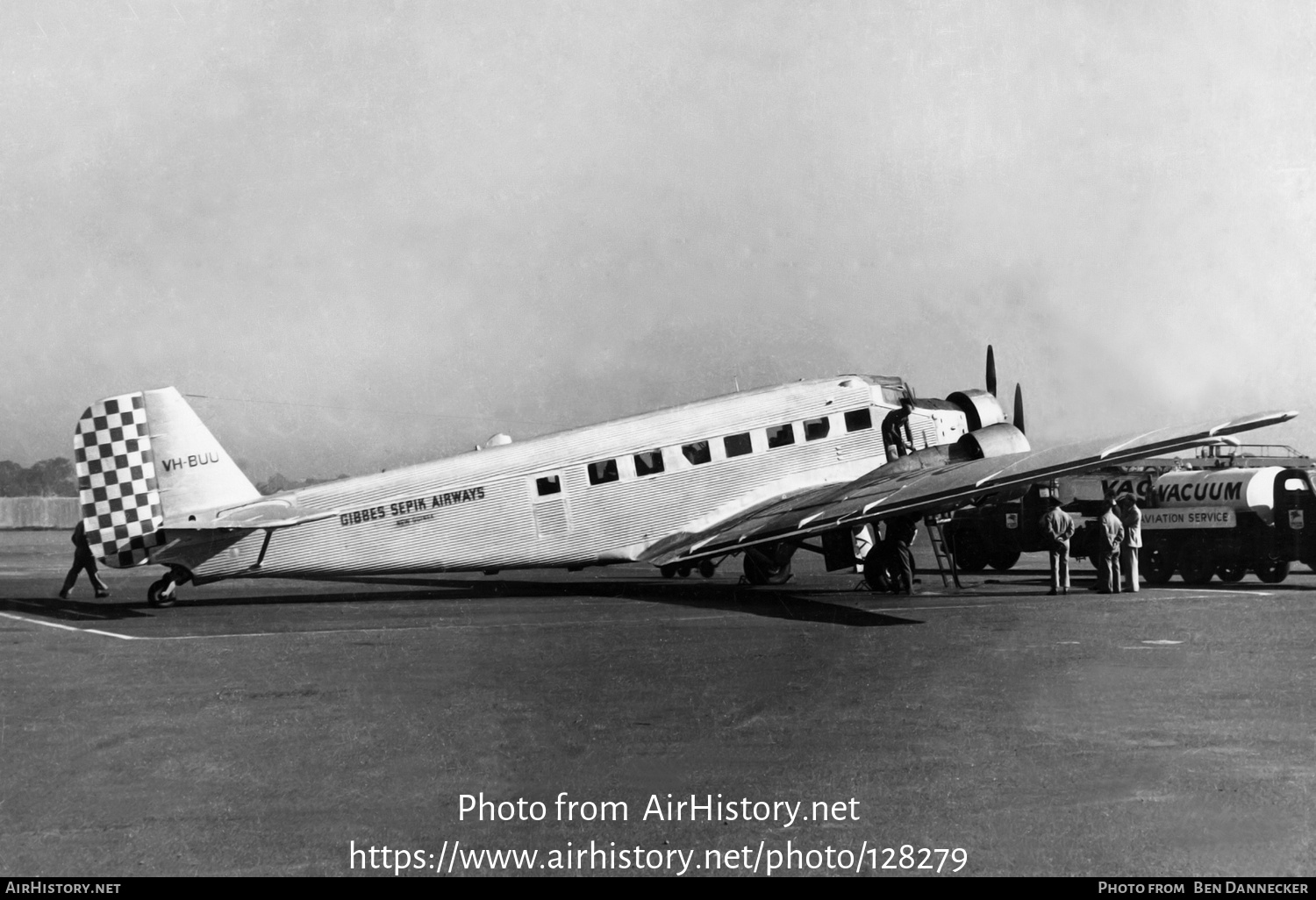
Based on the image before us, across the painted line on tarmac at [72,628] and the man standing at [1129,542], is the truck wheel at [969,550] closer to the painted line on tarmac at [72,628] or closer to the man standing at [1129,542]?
the man standing at [1129,542]

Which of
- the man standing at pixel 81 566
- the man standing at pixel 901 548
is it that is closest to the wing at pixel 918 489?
the man standing at pixel 901 548

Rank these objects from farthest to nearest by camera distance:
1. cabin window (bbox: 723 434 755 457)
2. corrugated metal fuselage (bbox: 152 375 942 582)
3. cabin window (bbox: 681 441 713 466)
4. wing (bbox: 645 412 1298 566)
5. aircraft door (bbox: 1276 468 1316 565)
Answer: aircraft door (bbox: 1276 468 1316 565), cabin window (bbox: 723 434 755 457), cabin window (bbox: 681 441 713 466), corrugated metal fuselage (bbox: 152 375 942 582), wing (bbox: 645 412 1298 566)

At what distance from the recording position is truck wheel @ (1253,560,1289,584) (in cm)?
2427

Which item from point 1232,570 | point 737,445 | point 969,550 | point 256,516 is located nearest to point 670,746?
point 256,516

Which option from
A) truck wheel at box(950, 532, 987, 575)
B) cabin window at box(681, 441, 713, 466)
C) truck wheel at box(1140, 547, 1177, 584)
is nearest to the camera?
cabin window at box(681, 441, 713, 466)

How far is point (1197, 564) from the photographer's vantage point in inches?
977

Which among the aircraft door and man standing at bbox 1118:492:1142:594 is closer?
man standing at bbox 1118:492:1142:594

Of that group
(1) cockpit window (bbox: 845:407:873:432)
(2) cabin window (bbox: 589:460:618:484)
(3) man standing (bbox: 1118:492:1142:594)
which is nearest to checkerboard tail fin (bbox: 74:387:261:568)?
(2) cabin window (bbox: 589:460:618:484)

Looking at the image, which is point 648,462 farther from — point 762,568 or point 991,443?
point 991,443

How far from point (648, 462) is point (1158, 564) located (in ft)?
41.0

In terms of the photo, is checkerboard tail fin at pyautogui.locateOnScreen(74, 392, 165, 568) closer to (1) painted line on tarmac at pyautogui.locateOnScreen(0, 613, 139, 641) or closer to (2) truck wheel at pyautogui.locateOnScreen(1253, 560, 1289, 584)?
(1) painted line on tarmac at pyautogui.locateOnScreen(0, 613, 139, 641)

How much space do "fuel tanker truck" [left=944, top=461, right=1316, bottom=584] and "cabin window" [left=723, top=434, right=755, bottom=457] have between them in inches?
304

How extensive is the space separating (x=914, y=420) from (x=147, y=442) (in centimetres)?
1451
